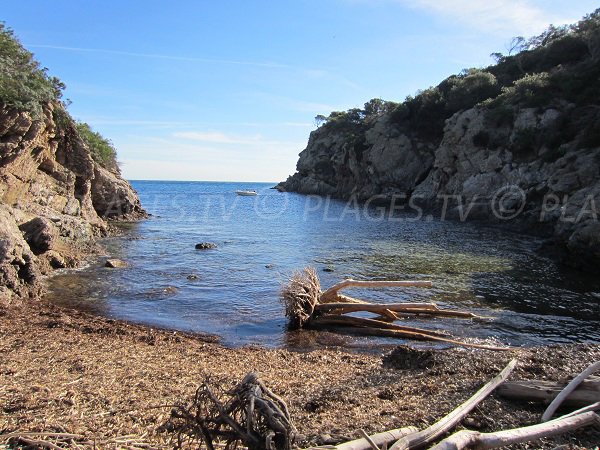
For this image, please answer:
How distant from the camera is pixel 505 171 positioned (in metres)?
44.8

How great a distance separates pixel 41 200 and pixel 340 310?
19311 mm

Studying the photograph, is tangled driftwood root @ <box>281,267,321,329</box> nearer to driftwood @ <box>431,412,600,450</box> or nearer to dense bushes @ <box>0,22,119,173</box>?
driftwood @ <box>431,412,600,450</box>

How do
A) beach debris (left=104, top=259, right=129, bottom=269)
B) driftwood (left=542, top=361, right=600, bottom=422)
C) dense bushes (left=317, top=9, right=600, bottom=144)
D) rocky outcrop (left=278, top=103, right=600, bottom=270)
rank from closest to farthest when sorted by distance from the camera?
driftwood (left=542, top=361, right=600, bottom=422) < beach debris (left=104, top=259, right=129, bottom=269) < rocky outcrop (left=278, top=103, right=600, bottom=270) < dense bushes (left=317, top=9, right=600, bottom=144)

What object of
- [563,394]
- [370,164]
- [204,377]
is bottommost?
[204,377]

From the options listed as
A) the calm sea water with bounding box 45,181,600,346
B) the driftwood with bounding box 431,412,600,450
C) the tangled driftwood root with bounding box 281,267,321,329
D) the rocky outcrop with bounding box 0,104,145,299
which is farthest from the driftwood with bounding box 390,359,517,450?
the rocky outcrop with bounding box 0,104,145,299

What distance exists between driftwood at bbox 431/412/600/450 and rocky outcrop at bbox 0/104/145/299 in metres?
13.5

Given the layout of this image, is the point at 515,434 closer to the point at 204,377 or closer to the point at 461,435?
the point at 461,435

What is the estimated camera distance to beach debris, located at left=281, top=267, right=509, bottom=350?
12.9 metres

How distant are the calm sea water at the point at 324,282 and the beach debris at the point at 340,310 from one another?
490 mm

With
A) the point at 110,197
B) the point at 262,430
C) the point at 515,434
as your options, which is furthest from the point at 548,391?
the point at 110,197

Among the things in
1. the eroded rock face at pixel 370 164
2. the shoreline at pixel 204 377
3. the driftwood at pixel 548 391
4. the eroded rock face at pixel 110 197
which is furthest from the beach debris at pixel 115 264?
the eroded rock face at pixel 370 164

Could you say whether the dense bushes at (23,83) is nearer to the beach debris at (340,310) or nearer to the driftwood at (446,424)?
the beach debris at (340,310)

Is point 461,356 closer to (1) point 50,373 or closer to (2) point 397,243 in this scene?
(1) point 50,373

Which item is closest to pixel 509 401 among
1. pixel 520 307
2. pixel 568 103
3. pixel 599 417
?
pixel 599 417
